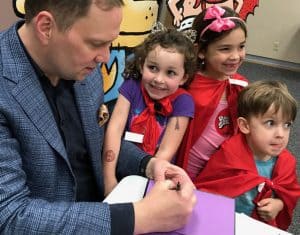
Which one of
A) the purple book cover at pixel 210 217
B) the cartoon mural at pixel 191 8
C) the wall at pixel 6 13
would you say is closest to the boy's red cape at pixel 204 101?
the cartoon mural at pixel 191 8

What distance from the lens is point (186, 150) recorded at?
5.63ft

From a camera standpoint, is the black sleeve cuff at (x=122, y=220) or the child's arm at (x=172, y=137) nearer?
the black sleeve cuff at (x=122, y=220)

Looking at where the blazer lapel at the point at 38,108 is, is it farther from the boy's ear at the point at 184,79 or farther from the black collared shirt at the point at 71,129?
the boy's ear at the point at 184,79

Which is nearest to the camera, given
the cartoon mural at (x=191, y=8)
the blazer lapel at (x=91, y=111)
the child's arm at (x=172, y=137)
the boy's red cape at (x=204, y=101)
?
the blazer lapel at (x=91, y=111)

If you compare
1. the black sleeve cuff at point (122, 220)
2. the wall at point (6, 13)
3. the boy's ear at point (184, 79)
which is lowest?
the black sleeve cuff at point (122, 220)

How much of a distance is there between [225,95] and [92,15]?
3.04 ft

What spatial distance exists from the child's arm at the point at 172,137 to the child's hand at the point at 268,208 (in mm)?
372

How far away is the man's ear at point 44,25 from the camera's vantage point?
0.92 metres

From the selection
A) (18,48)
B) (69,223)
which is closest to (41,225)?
(69,223)

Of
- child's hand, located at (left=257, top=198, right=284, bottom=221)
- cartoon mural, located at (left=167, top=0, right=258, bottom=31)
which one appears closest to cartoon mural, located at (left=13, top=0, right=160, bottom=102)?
cartoon mural, located at (left=167, top=0, right=258, bottom=31)

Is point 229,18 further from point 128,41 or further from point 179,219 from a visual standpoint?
point 179,219

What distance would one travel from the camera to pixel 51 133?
99cm

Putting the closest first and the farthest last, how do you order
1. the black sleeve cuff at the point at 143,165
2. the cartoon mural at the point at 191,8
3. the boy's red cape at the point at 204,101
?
the black sleeve cuff at the point at 143,165, the boy's red cape at the point at 204,101, the cartoon mural at the point at 191,8

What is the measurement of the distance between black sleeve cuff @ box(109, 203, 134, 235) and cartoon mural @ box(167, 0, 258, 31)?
1247 mm
